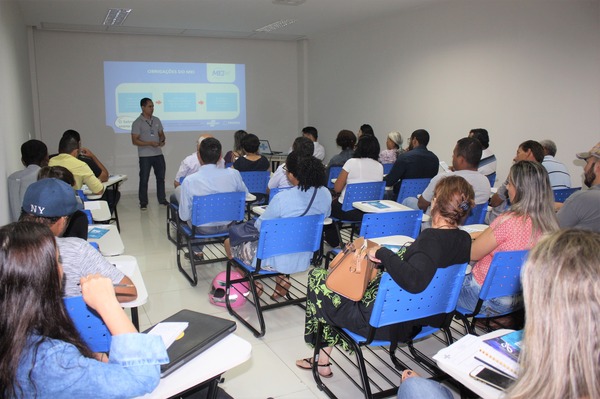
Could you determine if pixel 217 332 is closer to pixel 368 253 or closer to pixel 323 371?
pixel 368 253

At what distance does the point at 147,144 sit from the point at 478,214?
5.47m

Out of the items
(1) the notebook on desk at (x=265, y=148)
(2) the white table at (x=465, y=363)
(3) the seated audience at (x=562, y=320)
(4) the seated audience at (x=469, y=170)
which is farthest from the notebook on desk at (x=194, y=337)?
(1) the notebook on desk at (x=265, y=148)

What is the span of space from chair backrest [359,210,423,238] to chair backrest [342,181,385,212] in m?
1.14

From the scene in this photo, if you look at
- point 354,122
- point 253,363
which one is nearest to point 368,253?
point 253,363

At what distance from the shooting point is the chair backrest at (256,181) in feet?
18.1

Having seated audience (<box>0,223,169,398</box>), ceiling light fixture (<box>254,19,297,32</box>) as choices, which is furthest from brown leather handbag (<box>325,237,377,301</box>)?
ceiling light fixture (<box>254,19,297,32</box>)

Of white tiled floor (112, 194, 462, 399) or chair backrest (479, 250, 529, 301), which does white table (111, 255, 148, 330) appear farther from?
chair backrest (479, 250, 529, 301)

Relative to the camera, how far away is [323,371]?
2822mm

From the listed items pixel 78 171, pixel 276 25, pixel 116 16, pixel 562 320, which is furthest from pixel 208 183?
pixel 276 25

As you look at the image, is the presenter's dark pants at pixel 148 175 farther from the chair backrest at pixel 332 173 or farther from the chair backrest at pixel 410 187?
the chair backrest at pixel 410 187

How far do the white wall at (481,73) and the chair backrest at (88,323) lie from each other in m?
5.52

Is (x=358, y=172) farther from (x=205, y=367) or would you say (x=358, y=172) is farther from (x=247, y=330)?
(x=205, y=367)

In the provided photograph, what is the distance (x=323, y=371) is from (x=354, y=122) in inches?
276

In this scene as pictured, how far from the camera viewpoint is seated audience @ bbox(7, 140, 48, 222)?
384 cm
